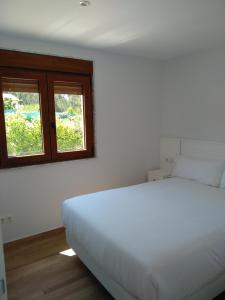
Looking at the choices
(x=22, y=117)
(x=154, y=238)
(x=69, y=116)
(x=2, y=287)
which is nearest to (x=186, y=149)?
(x=69, y=116)

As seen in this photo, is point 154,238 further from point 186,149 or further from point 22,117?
point 186,149

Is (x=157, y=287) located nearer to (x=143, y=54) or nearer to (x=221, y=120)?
(x=221, y=120)

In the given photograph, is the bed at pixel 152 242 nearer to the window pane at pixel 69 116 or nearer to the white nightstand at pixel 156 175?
the window pane at pixel 69 116

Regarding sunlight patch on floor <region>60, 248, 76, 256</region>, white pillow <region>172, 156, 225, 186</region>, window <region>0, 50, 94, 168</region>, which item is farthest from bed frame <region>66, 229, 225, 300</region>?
window <region>0, 50, 94, 168</region>

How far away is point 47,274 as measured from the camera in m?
2.14

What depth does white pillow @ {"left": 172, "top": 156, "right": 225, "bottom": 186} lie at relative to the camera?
2.85 meters

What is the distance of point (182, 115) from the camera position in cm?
357

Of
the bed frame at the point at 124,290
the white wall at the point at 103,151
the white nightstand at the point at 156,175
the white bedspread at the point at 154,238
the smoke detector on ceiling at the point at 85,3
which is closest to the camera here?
the white bedspread at the point at 154,238

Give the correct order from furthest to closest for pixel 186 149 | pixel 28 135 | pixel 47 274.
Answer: pixel 186 149
pixel 28 135
pixel 47 274

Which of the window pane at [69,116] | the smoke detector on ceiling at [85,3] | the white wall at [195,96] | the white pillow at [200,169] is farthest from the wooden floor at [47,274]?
the smoke detector on ceiling at [85,3]

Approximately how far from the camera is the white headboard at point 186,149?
10.2 feet

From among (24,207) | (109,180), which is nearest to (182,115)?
(109,180)

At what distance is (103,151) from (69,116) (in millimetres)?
701

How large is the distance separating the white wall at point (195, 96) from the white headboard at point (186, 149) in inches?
3.7
